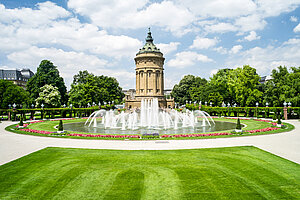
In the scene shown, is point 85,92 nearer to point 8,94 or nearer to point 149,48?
Result: point 8,94

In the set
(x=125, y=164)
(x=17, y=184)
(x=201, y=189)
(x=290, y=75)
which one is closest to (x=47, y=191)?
(x=17, y=184)

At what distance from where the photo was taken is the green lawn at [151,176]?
780 cm

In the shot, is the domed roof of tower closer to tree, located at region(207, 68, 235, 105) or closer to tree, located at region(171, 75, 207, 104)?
tree, located at region(171, 75, 207, 104)

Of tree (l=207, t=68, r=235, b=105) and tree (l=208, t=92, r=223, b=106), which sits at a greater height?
tree (l=207, t=68, r=235, b=105)

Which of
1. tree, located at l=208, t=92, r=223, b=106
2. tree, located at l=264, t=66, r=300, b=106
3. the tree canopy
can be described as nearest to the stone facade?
the tree canopy

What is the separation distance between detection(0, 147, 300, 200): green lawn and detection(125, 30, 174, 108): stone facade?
2999 inches

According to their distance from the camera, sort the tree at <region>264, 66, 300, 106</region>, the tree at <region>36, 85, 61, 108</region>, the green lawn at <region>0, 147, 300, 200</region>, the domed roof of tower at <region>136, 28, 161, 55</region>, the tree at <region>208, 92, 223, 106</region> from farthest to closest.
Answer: the domed roof of tower at <region>136, 28, 161, 55</region> → the tree at <region>208, 92, 223, 106</region> → the tree at <region>36, 85, 61, 108</region> → the tree at <region>264, 66, 300, 106</region> → the green lawn at <region>0, 147, 300, 200</region>

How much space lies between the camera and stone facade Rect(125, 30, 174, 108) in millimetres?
90156

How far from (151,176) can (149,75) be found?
82.8 m

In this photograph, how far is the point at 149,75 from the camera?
9119 cm

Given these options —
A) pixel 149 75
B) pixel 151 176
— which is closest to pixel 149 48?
pixel 149 75

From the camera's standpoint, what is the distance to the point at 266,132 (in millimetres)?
21844

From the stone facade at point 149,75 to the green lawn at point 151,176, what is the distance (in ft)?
250

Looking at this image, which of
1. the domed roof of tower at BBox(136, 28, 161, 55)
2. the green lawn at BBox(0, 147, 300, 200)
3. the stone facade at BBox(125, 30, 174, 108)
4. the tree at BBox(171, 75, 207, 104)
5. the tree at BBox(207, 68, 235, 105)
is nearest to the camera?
the green lawn at BBox(0, 147, 300, 200)
